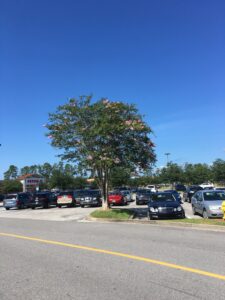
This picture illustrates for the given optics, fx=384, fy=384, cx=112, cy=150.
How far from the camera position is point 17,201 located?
37.9 m

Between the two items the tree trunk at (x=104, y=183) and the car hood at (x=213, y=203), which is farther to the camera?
the tree trunk at (x=104, y=183)

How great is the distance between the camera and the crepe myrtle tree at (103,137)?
2064cm

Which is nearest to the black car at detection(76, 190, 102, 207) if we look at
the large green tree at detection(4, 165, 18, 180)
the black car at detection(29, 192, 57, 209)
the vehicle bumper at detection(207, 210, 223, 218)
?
the black car at detection(29, 192, 57, 209)

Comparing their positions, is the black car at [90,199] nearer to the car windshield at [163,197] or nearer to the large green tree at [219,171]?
the car windshield at [163,197]

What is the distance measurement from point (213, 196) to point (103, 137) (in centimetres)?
654

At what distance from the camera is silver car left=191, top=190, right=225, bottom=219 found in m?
17.8

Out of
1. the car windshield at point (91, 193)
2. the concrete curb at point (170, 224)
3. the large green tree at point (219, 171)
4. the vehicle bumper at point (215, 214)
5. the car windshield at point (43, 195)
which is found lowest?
the concrete curb at point (170, 224)

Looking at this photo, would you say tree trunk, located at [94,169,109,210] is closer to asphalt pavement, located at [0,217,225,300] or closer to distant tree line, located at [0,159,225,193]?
asphalt pavement, located at [0,217,225,300]

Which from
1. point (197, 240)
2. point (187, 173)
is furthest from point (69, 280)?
point (187, 173)

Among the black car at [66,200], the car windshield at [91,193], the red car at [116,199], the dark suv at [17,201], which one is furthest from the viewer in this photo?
the dark suv at [17,201]

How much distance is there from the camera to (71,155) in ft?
76.0

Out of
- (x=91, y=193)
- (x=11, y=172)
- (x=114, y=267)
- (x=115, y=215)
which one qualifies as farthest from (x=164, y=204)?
(x=11, y=172)

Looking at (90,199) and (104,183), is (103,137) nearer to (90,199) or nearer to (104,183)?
(104,183)

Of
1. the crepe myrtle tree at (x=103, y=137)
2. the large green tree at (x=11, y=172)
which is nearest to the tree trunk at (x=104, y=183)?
the crepe myrtle tree at (x=103, y=137)
